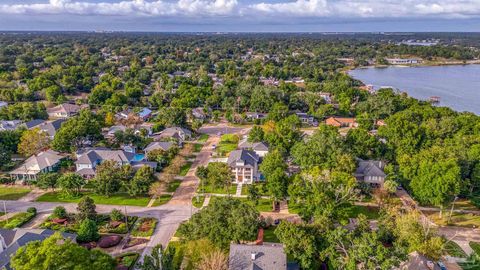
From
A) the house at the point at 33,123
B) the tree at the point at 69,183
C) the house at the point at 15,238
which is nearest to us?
the house at the point at 15,238

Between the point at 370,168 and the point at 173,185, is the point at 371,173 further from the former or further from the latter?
the point at 173,185

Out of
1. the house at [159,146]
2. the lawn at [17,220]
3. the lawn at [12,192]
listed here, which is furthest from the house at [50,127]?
the lawn at [17,220]

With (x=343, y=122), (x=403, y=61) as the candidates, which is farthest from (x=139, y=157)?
(x=403, y=61)

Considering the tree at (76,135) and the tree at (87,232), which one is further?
the tree at (76,135)

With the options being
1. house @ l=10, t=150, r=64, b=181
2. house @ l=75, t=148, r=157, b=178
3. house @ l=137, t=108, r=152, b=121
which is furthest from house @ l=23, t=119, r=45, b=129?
house @ l=137, t=108, r=152, b=121

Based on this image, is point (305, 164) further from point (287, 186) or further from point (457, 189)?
point (457, 189)

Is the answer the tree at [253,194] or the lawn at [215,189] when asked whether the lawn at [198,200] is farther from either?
the tree at [253,194]
